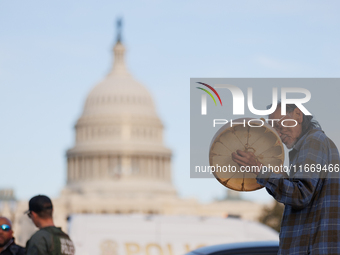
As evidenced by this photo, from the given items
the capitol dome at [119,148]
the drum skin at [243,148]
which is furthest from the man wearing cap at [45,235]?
the capitol dome at [119,148]

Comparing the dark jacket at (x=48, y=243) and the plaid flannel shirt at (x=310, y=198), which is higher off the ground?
the plaid flannel shirt at (x=310, y=198)

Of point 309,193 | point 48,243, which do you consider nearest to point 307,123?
point 309,193

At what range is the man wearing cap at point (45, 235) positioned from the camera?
4836 mm

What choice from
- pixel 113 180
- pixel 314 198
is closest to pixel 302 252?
pixel 314 198

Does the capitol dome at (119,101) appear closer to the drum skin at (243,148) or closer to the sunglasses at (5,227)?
the sunglasses at (5,227)

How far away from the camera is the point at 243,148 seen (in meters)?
4.16

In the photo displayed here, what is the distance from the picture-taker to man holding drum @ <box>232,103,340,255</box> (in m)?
3.89

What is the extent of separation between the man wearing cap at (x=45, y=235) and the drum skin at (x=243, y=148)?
1291 millimetres

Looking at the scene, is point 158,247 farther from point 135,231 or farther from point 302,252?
point 302,252

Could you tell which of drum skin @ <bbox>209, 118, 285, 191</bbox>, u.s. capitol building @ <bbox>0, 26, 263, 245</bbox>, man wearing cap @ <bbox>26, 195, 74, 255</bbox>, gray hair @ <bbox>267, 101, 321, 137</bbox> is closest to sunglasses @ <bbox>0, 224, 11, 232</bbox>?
man wearing cap @ <bbox>26, 195, 74, 255</bbox>

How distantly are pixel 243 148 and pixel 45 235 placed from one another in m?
1.52

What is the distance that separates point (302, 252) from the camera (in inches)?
156

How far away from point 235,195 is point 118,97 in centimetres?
3647

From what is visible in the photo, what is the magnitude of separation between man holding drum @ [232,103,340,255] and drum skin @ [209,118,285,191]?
0.28 feet
